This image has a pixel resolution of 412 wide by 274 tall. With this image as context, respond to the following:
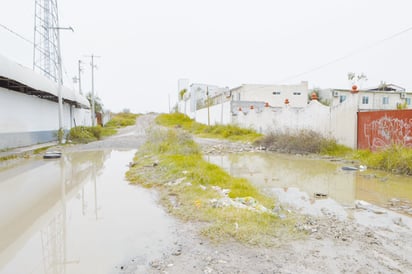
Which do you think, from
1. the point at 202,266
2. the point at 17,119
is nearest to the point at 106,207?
the point at 202,266

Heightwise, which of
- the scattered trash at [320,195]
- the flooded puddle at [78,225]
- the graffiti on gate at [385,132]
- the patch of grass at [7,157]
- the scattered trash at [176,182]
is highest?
the graffiti on gate at [385,132]

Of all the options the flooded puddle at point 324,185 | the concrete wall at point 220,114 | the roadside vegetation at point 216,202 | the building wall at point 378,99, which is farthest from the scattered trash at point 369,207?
the building wall at point 378,99

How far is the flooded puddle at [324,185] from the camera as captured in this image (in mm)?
4914

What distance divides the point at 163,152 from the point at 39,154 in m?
6.15

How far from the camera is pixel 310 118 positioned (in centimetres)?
1347

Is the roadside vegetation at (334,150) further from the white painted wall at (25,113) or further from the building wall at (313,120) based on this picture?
the white painted wall at (25,113)

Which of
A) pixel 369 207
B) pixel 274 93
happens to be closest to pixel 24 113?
pixel 369 207

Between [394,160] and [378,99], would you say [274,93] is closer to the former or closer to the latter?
[378,99]

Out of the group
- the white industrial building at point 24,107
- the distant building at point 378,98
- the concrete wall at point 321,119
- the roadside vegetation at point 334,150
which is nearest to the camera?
the roadside vegetation at point 334,150

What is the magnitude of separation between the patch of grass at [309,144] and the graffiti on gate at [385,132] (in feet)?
2.98

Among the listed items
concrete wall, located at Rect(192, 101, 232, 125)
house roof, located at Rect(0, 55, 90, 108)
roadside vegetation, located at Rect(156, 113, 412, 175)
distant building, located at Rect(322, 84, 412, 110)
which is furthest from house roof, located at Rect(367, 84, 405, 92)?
house roof, located at Rect(0, 55, 90, 108)

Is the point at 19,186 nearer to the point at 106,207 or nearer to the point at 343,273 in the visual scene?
the point at 106,207

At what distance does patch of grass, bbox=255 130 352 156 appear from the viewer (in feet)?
36.3

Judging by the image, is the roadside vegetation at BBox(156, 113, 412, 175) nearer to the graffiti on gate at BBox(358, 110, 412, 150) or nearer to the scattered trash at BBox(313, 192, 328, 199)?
the graffiti on gate at BBox(358, 110, 412, 150)
